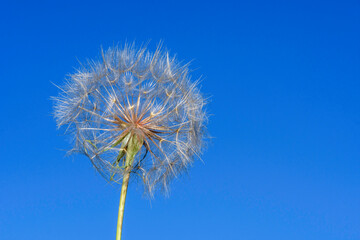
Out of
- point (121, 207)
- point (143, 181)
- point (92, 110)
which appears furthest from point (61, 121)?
point (121, 207)

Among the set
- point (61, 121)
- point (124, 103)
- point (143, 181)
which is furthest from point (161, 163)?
point (61, 121)

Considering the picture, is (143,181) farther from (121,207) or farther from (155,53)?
(155,53)

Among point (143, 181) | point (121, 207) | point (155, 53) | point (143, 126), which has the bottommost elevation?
point (121, 207)

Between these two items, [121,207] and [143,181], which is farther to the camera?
[143,181]

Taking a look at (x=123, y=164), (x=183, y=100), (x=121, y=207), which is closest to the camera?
(x=121, y=207)

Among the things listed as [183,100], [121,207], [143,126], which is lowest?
[121,207]

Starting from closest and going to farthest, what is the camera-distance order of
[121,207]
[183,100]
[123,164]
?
[121,207] < [123,164] < [183,100]

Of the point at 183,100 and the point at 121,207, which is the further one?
the point at 183,100

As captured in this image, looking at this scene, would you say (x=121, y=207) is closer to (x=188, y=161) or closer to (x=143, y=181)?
(x=143, y=181)

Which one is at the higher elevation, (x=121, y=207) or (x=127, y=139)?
(x=127, y=139)
